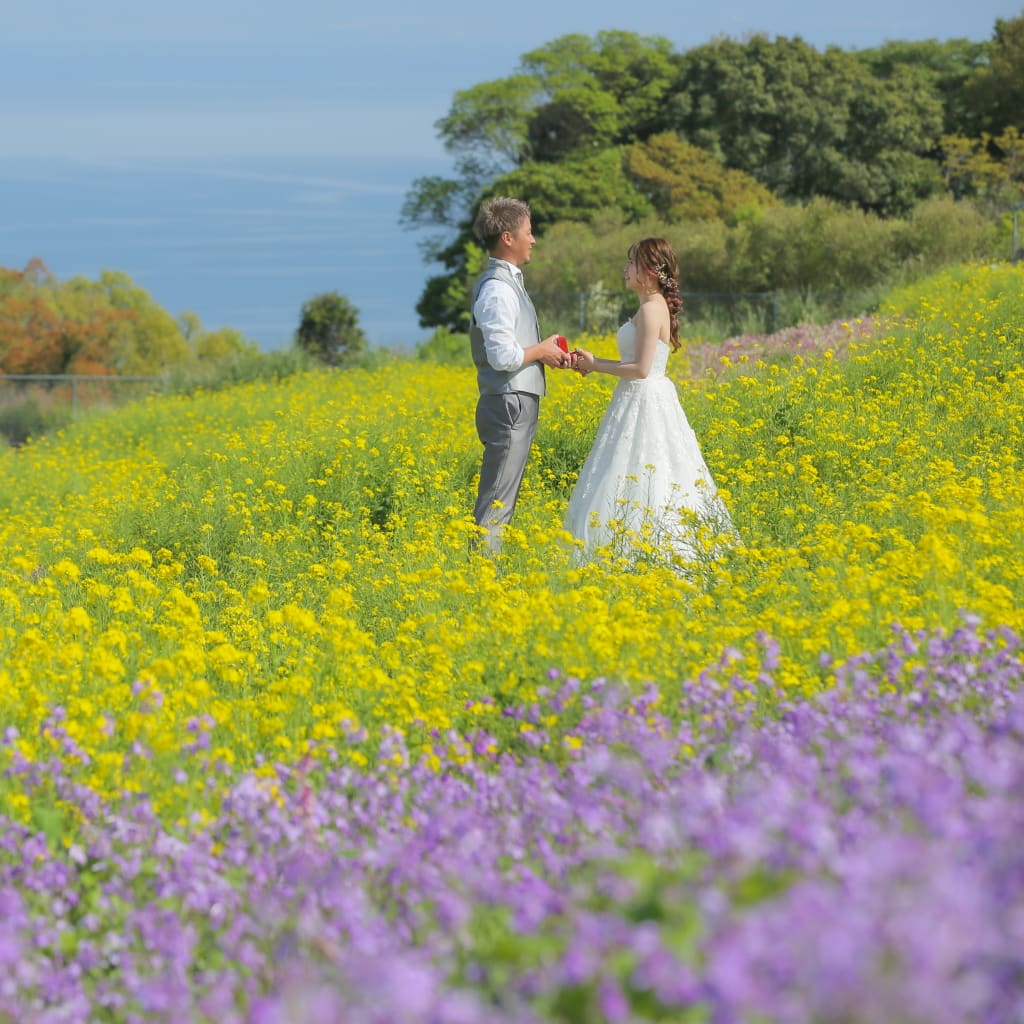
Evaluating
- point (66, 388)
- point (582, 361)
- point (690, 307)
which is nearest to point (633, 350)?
point (582, 361)

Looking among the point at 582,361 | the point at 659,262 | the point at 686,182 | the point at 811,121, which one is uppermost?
the point at 811,121

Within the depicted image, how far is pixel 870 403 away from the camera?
34.7 ft

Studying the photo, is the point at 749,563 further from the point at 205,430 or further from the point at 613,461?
the point at 205,430

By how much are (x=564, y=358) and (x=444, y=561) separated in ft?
4.72

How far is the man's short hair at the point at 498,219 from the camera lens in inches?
288

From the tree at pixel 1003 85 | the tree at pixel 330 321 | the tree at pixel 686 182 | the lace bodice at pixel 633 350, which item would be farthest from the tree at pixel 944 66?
the lace bodice at pixel 633 350

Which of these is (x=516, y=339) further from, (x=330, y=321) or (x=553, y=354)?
(x=330, y=321)

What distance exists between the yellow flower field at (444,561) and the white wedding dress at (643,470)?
29 cm

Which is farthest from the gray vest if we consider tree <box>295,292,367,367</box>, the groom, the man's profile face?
tree <box>295,292,367,367</box>

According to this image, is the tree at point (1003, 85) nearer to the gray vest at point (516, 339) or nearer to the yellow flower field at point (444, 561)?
the yellow flower field at point (444, 561)

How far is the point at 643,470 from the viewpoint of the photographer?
25.7 feet

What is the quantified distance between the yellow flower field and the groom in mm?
333

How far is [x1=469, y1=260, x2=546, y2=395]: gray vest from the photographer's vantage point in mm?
7402

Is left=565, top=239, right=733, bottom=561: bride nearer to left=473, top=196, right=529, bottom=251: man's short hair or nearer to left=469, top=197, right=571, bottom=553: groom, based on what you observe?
left=469, top=197, right=571, bottom=553: groom
